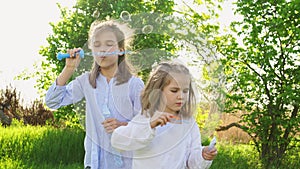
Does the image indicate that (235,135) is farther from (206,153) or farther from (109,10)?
(206,153)

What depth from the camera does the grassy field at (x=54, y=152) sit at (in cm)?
545

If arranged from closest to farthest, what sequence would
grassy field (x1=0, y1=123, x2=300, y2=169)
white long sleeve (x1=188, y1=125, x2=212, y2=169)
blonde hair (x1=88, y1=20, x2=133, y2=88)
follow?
white long sleeve (x1=188, y1=125, x2=212, y2=169) → blonde hair (x1=88, y1=20, x2=133, y2=88) → grassy field (x1=0, y1=123, x2=300, y2=169)

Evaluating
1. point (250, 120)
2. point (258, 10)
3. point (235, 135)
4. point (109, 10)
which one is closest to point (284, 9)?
point (258, 10)

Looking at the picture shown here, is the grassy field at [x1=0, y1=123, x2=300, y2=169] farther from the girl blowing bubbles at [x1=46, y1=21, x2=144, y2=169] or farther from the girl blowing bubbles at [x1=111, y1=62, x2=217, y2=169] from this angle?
the girl blowing bubbles at [x1=111, y1=62, x2=217, y2=169]

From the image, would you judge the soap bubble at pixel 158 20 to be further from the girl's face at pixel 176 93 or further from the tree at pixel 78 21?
the tree at pixel 78 21

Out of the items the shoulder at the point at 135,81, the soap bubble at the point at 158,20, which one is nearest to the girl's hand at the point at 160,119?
the shoulder at the point at 135,81

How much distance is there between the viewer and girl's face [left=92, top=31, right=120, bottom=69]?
2564 millimetres

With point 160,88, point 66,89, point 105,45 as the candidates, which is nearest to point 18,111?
point 66,89

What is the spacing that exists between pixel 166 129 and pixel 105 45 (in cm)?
50

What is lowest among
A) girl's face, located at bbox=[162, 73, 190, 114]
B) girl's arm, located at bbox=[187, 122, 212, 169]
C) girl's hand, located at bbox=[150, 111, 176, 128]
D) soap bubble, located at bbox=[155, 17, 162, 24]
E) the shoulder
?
girl's arm, located at bbox=[187, 122, 212, 169]

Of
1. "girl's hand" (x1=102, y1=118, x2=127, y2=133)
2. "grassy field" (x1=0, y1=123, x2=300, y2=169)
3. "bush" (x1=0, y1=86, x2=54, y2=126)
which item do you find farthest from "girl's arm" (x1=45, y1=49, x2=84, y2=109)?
"bush" (x1=0, y1=86, x2=54, y2=126)

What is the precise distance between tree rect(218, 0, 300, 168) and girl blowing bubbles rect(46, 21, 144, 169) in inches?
112

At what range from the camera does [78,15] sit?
6.13 meters

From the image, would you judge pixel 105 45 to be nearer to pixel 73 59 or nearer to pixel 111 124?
pixel 73 59
